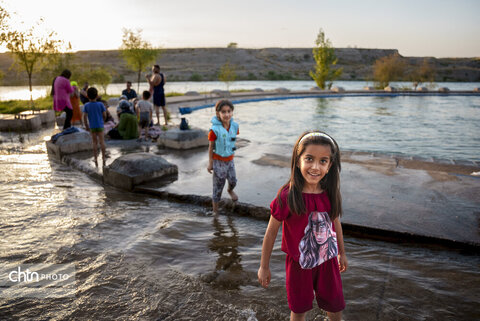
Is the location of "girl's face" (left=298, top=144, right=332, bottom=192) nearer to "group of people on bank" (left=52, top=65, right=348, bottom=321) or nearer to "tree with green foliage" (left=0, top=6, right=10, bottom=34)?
"group of people on bank" (left=52, top=65, right=348, bottom=321)

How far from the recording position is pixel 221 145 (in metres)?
4.27

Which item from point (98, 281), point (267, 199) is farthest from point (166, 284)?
point (267, 199)

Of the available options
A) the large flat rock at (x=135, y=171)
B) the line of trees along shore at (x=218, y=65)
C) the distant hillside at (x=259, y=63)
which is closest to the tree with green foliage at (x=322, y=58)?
the line of trees along shore at (x=218, y=65)

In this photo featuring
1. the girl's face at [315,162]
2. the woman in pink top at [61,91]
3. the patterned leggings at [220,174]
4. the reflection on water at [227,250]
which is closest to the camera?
the girl's face at [315,162]

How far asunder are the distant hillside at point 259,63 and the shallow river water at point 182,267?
64.2 m

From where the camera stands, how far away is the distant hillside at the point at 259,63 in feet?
235

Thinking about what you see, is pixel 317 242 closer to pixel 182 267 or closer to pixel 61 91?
pixel 182 267

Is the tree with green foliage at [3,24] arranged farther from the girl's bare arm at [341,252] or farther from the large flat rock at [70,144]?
the girl's bare arm at [341,252]

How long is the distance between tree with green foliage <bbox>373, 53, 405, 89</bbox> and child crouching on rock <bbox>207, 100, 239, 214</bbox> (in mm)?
29805

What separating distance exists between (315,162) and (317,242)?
48 centimetres

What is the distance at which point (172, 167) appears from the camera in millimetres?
6074

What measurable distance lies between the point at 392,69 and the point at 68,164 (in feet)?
97.1

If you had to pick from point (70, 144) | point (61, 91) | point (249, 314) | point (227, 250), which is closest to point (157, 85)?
point (61, 91)

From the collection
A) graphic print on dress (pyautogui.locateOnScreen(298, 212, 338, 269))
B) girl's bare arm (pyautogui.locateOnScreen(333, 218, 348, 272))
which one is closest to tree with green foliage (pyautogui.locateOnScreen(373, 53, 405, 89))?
girl's bare arm (pyautogui.locateOnScreen(333, 218, 348, 272))
